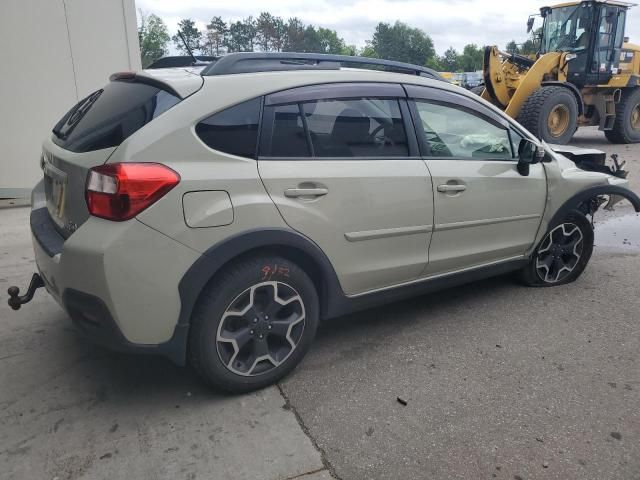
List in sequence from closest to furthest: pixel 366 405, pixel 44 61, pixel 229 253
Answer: pixel 229 253 < pixel 366 405 < pixel 44 61

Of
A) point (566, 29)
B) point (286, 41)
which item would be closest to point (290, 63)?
point (566, 29)

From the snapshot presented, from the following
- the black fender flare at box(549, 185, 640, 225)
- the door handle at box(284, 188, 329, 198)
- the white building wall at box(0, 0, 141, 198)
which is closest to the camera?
the door handle at box(284, 188, 329, 198)

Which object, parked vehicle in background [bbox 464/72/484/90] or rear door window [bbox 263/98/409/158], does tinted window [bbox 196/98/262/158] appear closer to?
rear door window [bbox 263/98/409/158]

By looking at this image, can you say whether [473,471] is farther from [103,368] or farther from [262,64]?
[262,64]

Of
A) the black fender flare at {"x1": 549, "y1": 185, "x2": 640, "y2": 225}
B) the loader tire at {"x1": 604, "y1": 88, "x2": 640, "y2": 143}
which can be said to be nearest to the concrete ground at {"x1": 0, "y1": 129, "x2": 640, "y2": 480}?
the black fender flare at {"x1": 549, "y1": 185, "x2": 640, "y2": 225}

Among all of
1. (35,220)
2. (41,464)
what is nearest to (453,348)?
(41,464)

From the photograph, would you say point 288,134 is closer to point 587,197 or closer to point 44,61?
point 587,197

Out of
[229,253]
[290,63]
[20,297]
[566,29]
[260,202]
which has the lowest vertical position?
[20,297]

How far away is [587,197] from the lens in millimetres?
4082

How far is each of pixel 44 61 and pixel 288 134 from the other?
5.60 m

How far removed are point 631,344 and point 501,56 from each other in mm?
10073

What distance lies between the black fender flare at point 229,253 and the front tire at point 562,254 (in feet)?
6.99

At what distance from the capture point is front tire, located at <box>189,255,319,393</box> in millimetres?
2547

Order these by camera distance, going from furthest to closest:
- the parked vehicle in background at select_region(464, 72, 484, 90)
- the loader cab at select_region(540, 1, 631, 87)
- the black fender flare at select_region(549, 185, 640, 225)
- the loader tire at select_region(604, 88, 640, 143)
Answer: the parked vehicle in background at select_region(464, 72, 484, 90) < the loader tire at select_region(604, 88, 640, 143) < the loader cab at select_region(540, 1, 631, 87) < the black fender flare at select_region(549, 185, 640, 225)
